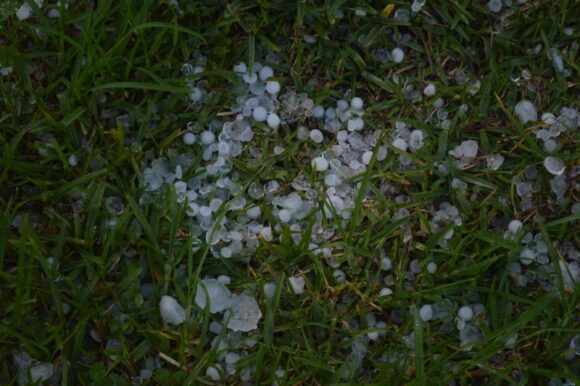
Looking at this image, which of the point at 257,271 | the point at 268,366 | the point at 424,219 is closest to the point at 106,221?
the point at 257,271

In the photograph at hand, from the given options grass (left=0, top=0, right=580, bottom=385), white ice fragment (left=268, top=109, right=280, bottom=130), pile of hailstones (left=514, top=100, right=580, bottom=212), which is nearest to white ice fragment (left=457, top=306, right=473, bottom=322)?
grass (left=0, top=0, right=580, bottom=385)

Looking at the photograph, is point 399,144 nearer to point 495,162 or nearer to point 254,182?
point 495,162

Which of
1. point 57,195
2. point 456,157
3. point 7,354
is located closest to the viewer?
point 7,354

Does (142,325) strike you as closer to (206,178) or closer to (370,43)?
(206,178)

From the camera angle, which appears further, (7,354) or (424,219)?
(424,219)

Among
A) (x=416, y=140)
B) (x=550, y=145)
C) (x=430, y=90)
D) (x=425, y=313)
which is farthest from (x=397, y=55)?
(x=425, y=313)
